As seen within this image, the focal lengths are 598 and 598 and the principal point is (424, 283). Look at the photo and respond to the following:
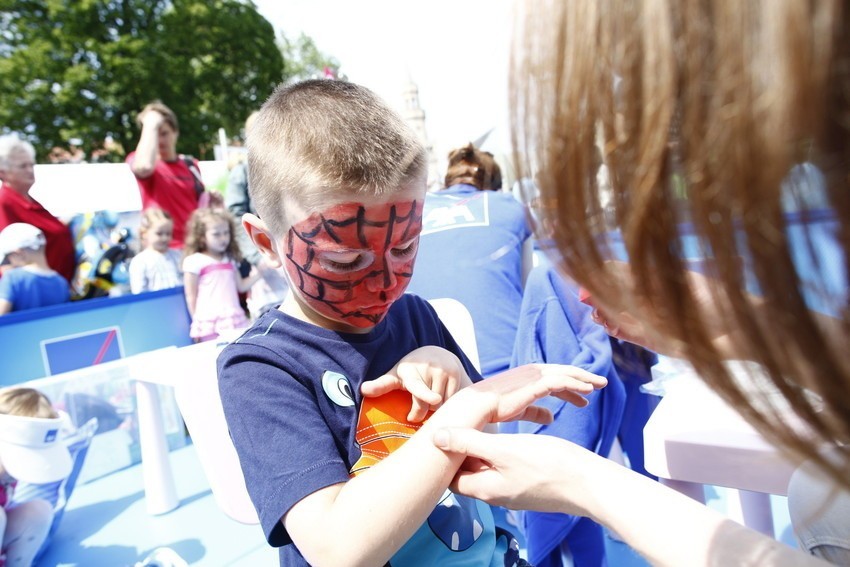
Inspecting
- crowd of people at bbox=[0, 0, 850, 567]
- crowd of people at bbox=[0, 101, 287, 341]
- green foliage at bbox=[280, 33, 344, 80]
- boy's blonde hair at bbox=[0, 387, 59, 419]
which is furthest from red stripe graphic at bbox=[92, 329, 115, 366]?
green foliage at bbox=[280, 33, 344, 80]

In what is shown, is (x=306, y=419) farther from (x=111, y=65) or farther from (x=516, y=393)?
(x=111, y=65)

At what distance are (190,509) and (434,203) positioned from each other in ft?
5.82

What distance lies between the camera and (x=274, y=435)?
33.7 inches

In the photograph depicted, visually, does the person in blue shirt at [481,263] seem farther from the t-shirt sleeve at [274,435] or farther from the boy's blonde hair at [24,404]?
the boy's blonde hair at [24,404]

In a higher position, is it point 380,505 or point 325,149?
point 325,149

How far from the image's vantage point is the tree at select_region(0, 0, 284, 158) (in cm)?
1453

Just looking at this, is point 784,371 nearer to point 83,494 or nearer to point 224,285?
point 83,494

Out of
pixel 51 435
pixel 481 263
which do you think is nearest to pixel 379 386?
pixel 481 263

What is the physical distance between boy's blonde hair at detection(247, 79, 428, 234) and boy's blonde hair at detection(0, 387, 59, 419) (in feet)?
5.80

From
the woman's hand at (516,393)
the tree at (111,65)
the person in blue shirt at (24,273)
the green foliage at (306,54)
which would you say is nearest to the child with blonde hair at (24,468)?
the person in blue shirt at (24,273)

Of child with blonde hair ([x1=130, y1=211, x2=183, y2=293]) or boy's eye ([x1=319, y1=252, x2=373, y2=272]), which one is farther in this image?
child with blonde hair ([x1=130, y1=211, x2=183, y2=293])

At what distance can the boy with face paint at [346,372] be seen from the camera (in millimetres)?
810

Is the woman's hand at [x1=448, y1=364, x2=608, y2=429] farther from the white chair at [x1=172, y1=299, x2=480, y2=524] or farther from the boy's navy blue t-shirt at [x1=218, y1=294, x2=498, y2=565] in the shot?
the white chair at [x1=172, y1=299, x2=480, y2=524]

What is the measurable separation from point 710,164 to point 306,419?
27.0 inches
